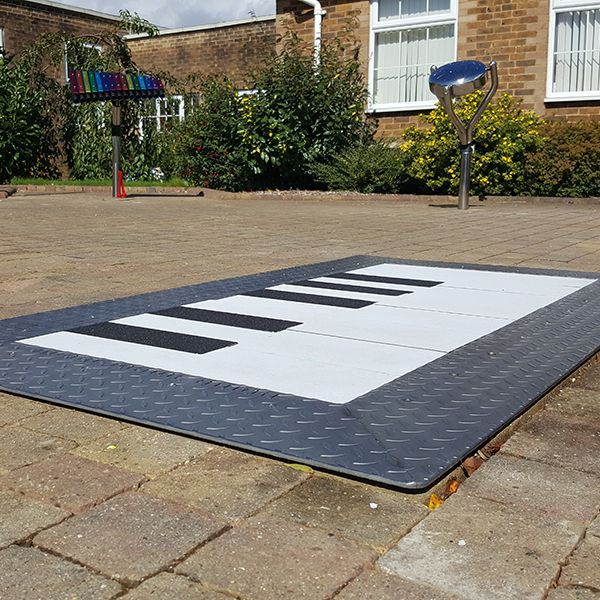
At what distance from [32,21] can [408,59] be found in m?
12.1

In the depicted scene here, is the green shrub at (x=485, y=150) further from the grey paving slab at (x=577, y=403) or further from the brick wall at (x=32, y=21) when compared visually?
the brick wall at (x=32, y=21)

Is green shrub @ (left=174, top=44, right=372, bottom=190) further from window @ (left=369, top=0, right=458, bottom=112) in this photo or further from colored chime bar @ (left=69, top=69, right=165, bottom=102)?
colored chime bar @ (left=69, top=69, right=165, bottom=102)

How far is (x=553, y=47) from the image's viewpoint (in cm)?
1510

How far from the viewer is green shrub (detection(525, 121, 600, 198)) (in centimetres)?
1313

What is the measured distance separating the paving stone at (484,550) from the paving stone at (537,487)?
0.16 feet

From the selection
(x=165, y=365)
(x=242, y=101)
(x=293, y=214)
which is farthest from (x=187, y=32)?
(x=165, y=365)

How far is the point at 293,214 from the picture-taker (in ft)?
37.4

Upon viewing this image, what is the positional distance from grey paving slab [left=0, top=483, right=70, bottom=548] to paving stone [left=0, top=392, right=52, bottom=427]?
2.06 ft

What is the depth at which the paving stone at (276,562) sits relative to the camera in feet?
5.64

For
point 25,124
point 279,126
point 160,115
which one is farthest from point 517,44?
point 25,124

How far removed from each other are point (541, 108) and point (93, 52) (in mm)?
9772

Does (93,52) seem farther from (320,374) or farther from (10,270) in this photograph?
(320,374)

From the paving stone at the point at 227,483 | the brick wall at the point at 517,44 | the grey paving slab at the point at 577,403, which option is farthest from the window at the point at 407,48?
the paving stone at the point at 227,483

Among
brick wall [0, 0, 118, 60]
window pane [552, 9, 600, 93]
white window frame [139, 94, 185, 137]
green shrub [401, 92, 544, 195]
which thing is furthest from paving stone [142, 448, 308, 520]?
brick wall [0, 0, 118, 60]
